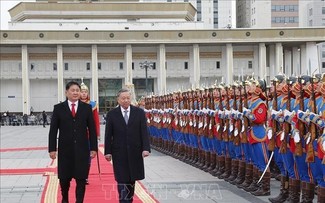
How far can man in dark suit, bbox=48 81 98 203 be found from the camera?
334 inches

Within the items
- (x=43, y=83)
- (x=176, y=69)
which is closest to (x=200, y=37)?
(x=176, y=69)

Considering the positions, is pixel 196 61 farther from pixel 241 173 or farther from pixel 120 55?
pixel 241 173

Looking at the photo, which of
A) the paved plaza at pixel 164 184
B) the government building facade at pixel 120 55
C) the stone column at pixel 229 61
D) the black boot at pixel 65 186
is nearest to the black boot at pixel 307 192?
the paved plaza at pixel 164 184

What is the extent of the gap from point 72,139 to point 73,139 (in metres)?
0.01

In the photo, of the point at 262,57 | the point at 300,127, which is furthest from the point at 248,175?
the point at 262,57

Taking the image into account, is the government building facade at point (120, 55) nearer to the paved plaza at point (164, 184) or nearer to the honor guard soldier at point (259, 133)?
the paved plaza at point (164, 184)

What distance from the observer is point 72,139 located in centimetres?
852

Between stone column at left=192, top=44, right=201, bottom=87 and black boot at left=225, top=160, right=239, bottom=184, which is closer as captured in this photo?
black boot at left=225, top=160, right=239, bottom=184

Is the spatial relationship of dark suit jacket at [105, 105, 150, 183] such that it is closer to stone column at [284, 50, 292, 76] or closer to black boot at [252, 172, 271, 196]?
black boot at [252, 172, 271, 196]

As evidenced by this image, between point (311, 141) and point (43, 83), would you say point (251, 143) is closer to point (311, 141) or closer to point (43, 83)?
point (311, 141)

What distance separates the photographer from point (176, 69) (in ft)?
224

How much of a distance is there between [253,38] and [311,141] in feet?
190

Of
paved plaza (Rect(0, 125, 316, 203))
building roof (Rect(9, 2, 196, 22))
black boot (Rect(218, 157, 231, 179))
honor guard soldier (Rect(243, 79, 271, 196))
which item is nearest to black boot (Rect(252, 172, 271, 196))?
honor guard soldier (Rect(243, 79, 271, 196))

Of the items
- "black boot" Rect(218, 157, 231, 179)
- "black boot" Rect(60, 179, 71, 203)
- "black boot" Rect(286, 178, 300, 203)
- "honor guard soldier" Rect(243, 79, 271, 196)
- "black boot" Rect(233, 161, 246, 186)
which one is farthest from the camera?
"black boot" Rect(218, 157, 231, 179)
